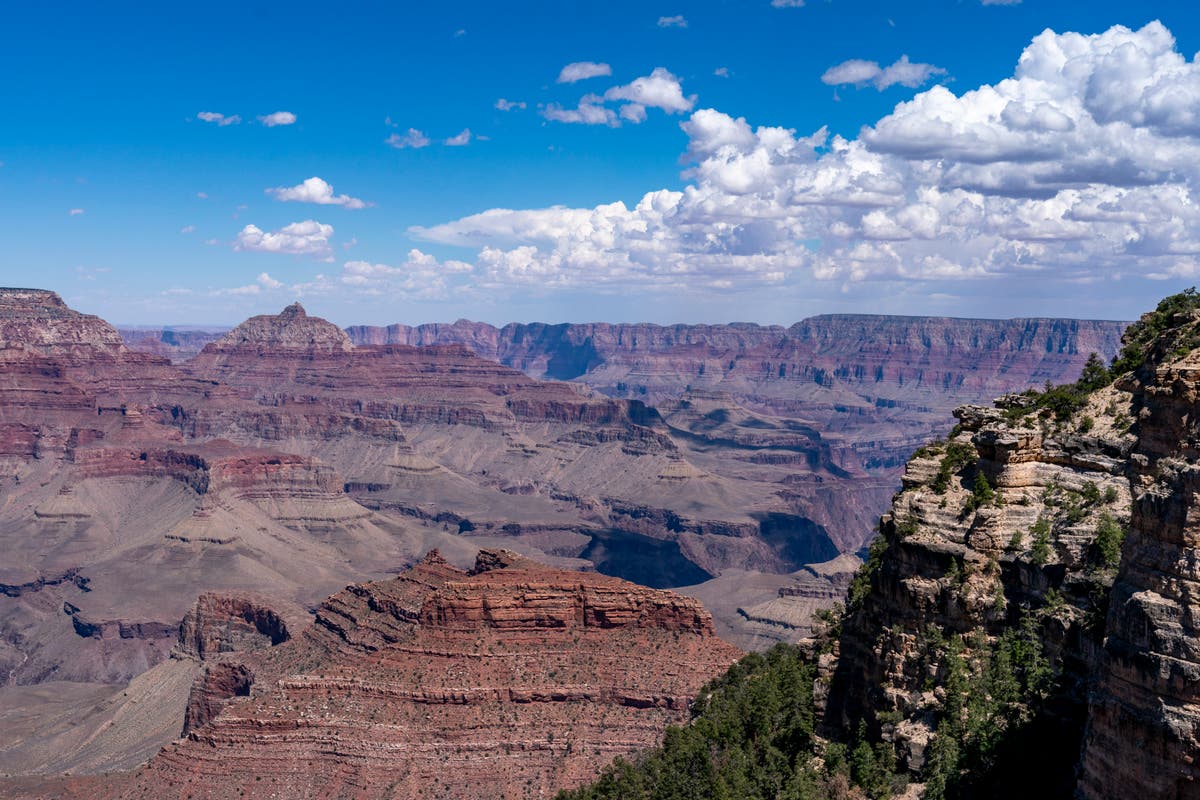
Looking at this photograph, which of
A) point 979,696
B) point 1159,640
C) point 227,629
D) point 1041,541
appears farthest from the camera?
point 227,629

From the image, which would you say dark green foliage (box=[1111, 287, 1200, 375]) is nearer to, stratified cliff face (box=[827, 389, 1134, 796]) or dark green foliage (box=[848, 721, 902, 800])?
stratified cliff face (box=[827, 389, 1134, 796])

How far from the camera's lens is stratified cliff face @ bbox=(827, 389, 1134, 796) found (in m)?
29.9

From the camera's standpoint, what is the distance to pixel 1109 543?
29.6 meters

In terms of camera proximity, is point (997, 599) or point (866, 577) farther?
point (866, 577)

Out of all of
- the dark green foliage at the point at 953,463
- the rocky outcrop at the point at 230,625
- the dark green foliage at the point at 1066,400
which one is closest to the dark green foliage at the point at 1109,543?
the dark green foliage at the point at 1066,400

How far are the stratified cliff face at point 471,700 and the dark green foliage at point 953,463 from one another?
41983 millimetres

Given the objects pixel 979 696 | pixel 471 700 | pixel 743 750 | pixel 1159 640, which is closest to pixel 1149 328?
pixel 979 696

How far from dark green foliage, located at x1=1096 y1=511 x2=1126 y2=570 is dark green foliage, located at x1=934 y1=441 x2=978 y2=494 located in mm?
6480

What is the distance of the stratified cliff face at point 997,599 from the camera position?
98.0 feet

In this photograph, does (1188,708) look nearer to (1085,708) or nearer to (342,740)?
(1085,708)

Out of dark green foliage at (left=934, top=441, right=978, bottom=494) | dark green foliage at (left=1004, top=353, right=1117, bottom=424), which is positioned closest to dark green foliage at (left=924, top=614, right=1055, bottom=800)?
dark green foliage at (left=934, top=441, right=978, bottom=494)

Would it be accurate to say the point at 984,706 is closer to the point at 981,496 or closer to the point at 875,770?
the point at 875,770

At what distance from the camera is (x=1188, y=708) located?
21.4m

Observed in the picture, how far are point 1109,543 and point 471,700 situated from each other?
54043mm
